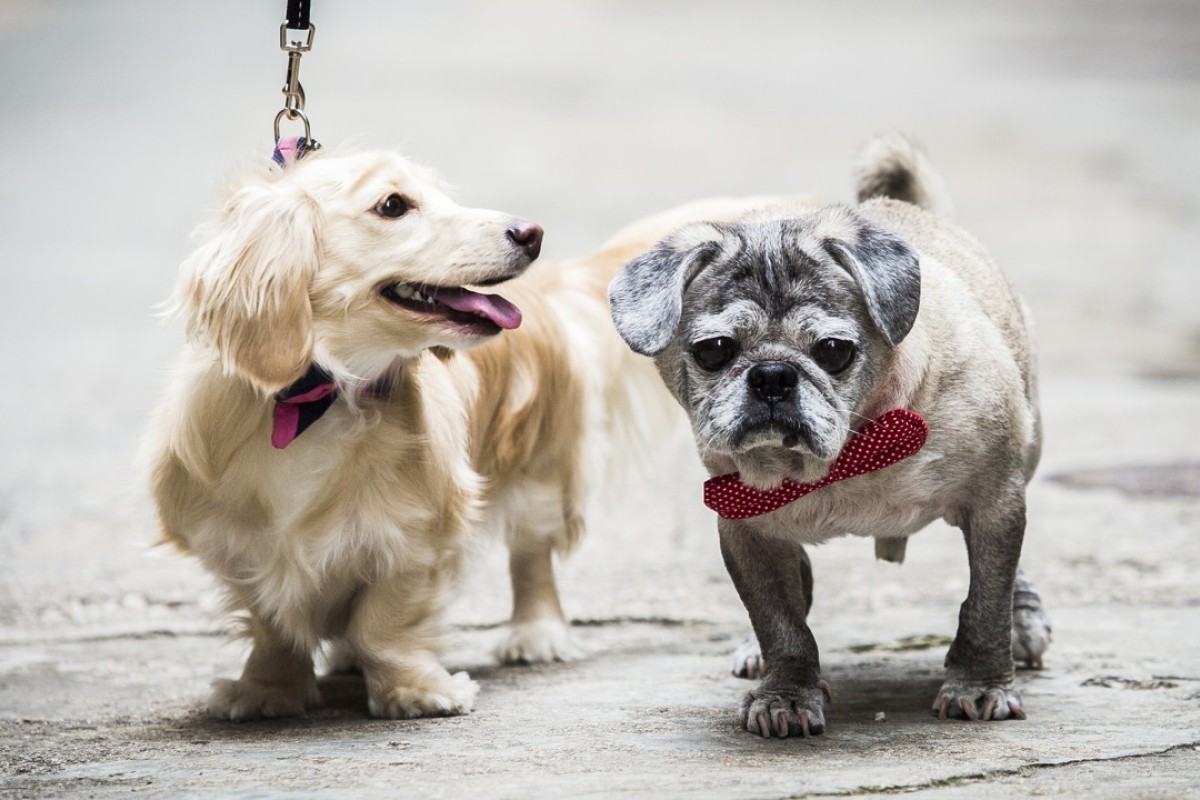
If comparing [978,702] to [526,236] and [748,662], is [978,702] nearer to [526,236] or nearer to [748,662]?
[748,662]

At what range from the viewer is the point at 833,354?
3309 mm

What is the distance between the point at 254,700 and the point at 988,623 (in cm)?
179

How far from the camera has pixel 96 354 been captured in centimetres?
952

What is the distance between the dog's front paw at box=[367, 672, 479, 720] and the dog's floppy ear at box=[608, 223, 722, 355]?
3.49 feet

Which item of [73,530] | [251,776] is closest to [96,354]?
[73,530]

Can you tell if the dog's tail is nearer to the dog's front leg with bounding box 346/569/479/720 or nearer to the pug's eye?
the pug's eye

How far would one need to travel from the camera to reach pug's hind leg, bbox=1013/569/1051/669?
162 inches

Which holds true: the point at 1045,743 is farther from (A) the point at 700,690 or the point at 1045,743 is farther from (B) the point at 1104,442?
(B) the point at 1104,442

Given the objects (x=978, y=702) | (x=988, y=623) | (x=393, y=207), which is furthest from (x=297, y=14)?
(x=978, y=702)

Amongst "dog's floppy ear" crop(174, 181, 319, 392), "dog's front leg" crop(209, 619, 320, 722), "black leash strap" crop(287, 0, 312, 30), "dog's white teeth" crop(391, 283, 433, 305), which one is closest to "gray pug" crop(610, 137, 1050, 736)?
"dog's white teeth" crop(391, 283, 433, 305)

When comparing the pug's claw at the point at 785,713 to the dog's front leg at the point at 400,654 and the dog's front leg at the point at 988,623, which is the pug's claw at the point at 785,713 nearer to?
the dog's front leg at the point at 988,623

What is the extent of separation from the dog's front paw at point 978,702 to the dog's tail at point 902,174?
162cm

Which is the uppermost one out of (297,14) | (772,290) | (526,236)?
(297,14)

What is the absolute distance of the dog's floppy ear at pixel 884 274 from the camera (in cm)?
330
